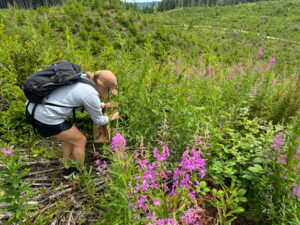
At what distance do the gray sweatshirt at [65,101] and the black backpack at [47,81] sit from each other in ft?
0.24

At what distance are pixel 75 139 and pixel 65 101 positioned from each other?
598 mm

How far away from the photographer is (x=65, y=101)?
7.56ft

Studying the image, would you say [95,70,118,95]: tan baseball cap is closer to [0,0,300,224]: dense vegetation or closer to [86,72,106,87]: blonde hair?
[86,72,106,87]: blonde hair

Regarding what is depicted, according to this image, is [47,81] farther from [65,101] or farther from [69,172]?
[69,172]

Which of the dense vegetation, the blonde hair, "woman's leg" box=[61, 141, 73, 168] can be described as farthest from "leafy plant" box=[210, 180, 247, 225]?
"woman's leg" box=[61, 141, 73, 168]

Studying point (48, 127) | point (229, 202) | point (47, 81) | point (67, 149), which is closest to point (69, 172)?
point (67, 149)

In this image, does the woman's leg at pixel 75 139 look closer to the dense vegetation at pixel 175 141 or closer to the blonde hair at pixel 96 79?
the dense vegetation at pixel 175 141

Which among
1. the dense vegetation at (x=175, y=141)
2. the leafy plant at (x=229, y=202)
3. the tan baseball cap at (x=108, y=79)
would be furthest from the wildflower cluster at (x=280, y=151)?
the tan baseball cap at (x=108, y=79)

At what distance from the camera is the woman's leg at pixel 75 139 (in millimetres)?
2471

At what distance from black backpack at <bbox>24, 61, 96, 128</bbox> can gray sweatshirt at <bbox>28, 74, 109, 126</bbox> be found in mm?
72

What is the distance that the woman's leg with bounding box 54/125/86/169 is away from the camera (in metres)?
2.47

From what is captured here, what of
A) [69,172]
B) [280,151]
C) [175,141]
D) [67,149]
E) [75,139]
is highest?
[280,151]

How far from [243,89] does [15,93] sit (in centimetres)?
483

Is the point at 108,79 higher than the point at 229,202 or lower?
higher
